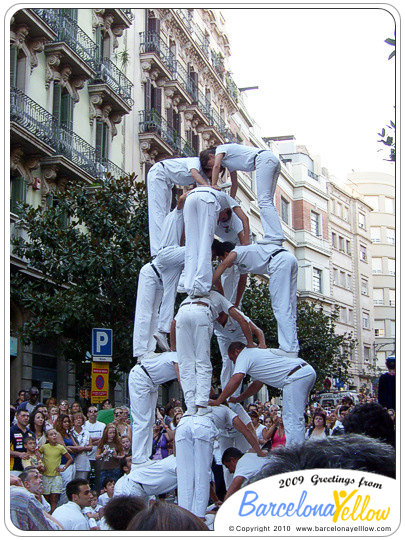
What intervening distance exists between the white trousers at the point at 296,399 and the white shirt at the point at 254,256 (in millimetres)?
1061

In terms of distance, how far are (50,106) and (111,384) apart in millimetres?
9226

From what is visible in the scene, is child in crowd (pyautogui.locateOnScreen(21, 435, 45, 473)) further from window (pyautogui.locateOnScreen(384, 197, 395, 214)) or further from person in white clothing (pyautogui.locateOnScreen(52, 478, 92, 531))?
window (pyautogui.locateOnScreen(384, 197, 395, 214))

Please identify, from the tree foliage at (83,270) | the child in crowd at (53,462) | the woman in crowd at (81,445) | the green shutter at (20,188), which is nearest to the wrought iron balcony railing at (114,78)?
the green shutter at (20,188)

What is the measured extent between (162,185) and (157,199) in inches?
6.3

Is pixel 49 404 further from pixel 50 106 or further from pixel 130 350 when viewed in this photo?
pixel 50 106

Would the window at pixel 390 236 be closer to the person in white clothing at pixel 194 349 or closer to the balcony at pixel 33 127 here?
the person in white clothing at pixel 194 349

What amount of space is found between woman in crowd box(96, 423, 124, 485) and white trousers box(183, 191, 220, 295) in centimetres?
460

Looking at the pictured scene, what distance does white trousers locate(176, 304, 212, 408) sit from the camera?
22.6 feet

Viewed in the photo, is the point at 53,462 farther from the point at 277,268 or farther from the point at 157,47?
the point at 157,47

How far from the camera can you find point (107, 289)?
18.5 m

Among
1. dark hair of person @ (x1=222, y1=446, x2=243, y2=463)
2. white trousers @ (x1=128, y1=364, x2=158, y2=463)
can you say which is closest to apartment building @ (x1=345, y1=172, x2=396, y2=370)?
dark hair of person @ (x1=222, y1=446, x2=243, y2=463)

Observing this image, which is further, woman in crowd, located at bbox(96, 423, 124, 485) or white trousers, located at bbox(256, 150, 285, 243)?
woman in crowd, located at bbox(96, 423, 124, 485)

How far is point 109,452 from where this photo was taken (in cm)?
1111
